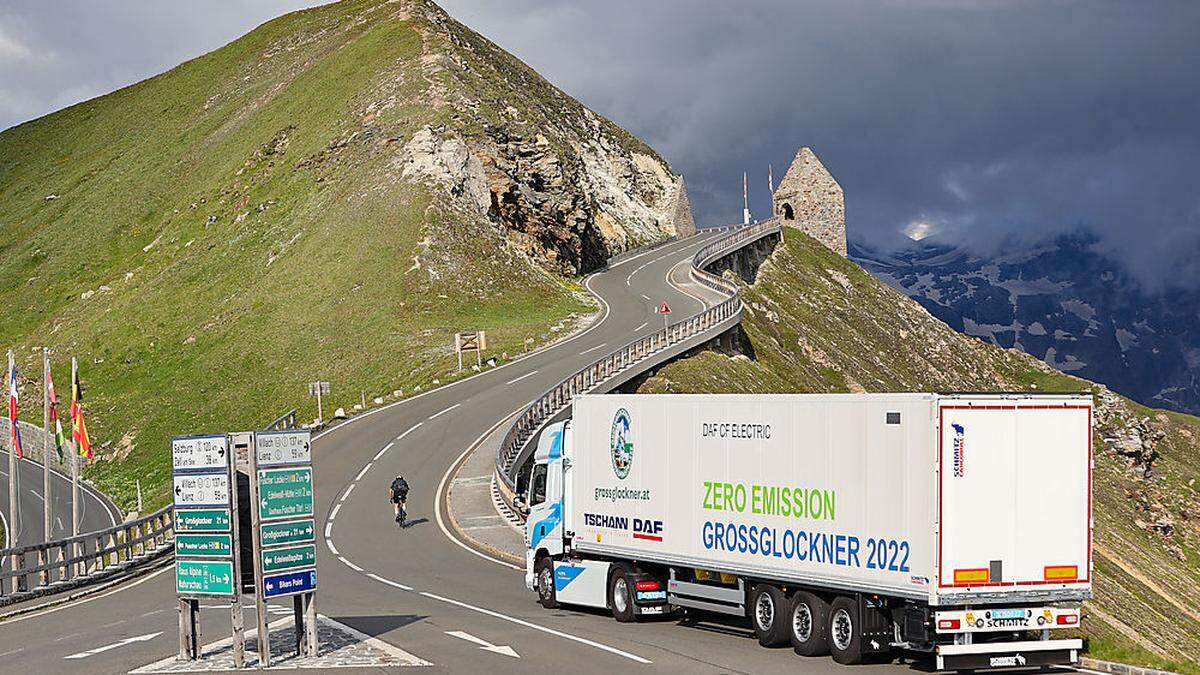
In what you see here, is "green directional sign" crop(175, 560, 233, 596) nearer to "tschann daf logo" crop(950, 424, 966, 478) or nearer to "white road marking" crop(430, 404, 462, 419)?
"tschann daf logo" crop(950, 424, 966, 478)

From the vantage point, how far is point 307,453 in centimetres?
2119

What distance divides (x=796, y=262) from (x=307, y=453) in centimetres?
12023

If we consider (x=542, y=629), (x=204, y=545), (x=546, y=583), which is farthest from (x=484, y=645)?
(x=546, y=583)

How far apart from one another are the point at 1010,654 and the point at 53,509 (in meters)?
55.4

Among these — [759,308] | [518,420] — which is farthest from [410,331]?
[759,308]

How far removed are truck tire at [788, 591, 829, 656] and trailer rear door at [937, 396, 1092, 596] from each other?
2397 millimetres

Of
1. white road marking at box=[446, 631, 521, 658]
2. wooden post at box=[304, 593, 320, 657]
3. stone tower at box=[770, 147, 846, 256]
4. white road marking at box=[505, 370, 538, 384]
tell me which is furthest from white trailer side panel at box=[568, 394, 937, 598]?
stone tower at box=[770, 147, 846, 256]

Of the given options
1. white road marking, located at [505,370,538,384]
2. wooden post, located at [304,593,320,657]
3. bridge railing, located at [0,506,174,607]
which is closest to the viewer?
wooden post, located at [304,593,320,657]

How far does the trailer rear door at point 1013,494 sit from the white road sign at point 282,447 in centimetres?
938

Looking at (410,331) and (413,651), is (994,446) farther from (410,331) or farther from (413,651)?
(410,331)

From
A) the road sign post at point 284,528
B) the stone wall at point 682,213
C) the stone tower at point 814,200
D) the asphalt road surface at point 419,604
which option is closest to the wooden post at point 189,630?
the asphalt road surface at point 419,604

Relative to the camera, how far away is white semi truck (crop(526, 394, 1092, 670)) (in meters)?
19.1

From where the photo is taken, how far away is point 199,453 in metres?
21.0

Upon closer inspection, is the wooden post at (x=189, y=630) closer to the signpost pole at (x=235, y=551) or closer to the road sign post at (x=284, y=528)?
the signpost pole at (x=235, y=551)
